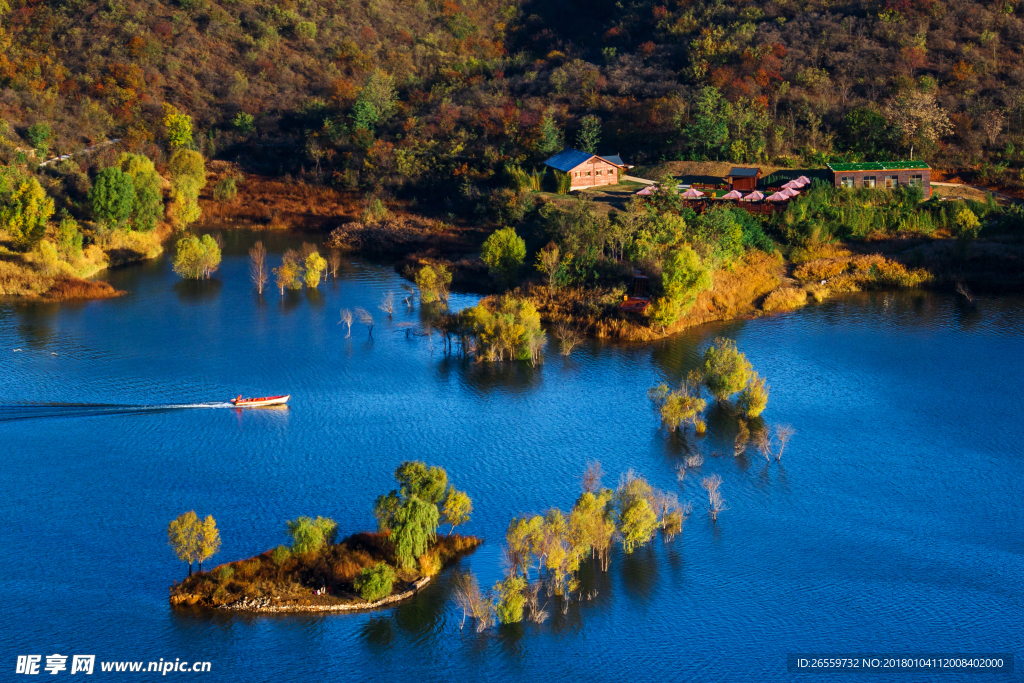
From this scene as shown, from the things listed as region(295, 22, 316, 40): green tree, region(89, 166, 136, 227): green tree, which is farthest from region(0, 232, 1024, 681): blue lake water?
region(295, 22, 316, 40): green tree

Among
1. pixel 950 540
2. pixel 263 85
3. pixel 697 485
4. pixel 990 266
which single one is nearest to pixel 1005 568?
pixel 950 540

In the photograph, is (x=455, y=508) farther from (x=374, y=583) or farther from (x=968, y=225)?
(x=968, y=225)

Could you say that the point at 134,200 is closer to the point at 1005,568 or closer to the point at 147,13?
the point at 147,13

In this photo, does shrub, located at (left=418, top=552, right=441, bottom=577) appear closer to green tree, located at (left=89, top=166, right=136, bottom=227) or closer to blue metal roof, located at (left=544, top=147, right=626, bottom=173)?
green tree, located at (left=89, top=166, right=136, bottom=227)

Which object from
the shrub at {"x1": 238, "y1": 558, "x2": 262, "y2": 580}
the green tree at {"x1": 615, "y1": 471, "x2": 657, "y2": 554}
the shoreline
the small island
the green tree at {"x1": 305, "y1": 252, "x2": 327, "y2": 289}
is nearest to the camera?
the shoreline

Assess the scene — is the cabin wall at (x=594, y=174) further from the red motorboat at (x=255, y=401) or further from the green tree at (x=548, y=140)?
the red motorboat at (x=255, y=401)

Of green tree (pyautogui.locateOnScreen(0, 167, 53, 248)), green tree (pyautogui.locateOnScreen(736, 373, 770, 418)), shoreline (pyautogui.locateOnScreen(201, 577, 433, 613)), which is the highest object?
green tree (pyautogui.locateOnScreen(0, 167, 53, 248))
